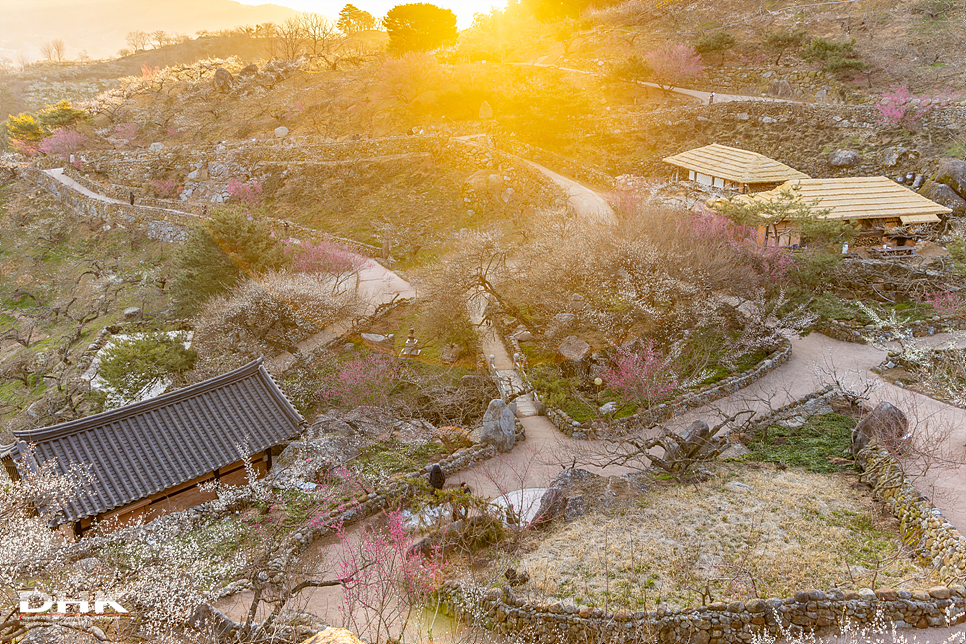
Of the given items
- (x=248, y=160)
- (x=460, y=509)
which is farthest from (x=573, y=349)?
(x=248, y=160)

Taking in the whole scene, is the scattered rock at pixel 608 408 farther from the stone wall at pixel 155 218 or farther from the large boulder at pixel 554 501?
the stone wall at pixel 155 218

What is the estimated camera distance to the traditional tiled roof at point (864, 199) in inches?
923

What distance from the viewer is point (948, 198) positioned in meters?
26.0

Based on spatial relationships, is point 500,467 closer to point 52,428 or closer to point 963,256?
point 52,428

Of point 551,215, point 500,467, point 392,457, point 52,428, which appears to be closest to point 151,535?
point 52,428

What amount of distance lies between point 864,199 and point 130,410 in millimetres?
29791

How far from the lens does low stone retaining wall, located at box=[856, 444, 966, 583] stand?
31.8 feet

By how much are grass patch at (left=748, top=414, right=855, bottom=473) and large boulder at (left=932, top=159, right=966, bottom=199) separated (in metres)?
19.2

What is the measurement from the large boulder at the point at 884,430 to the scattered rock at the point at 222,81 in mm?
59545

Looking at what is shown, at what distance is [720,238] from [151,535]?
2235 centimetres

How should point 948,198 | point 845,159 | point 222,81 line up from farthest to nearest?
1. point 222,81
2. point 845,159
3. point 948,198

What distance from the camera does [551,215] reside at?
89.9 ft

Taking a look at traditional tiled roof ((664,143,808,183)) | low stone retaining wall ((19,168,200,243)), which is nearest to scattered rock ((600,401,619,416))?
traditional tiled roof ((664,143,808,183))

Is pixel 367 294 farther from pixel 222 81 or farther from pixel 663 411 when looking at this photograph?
pixel 222 81
